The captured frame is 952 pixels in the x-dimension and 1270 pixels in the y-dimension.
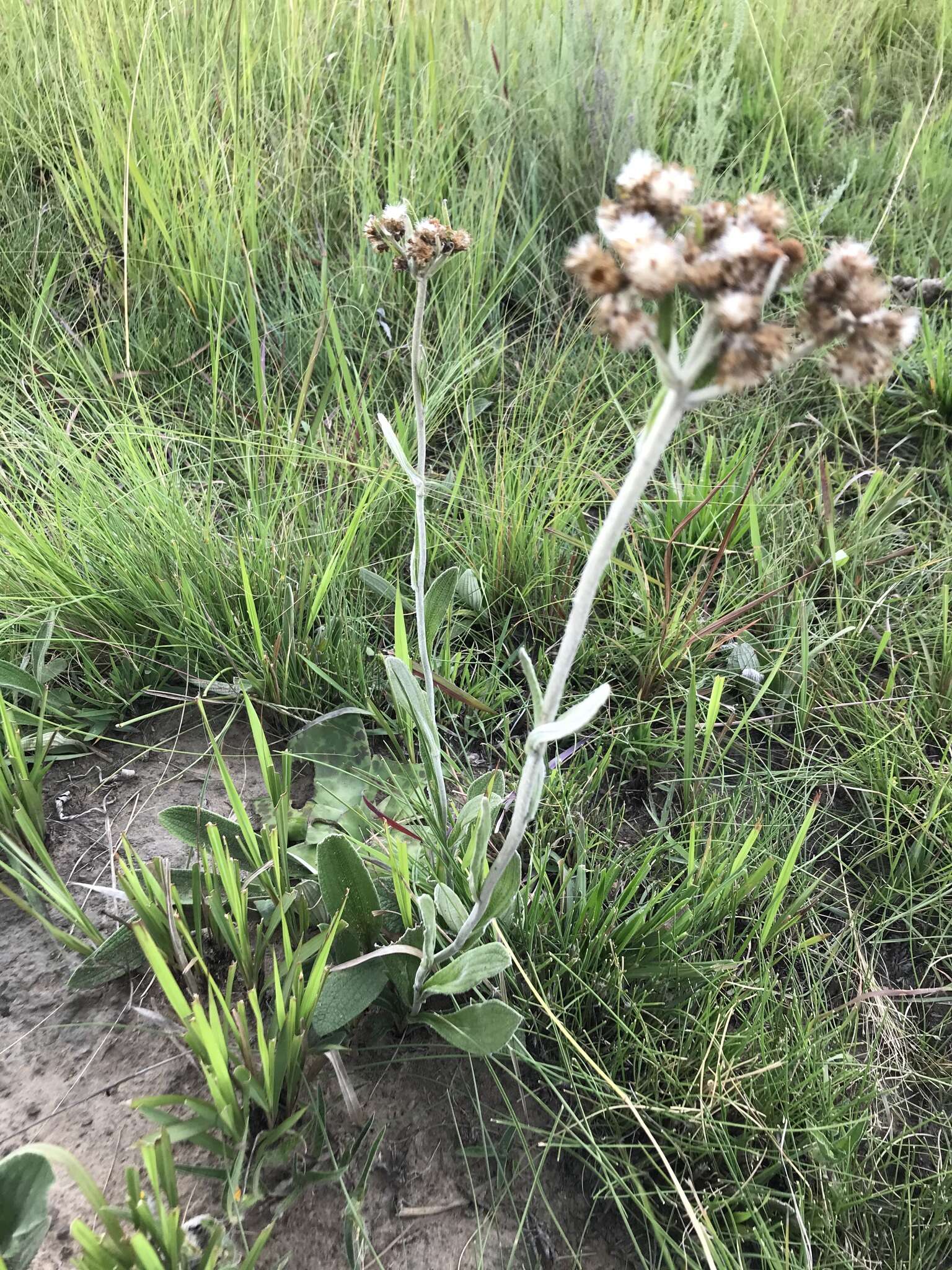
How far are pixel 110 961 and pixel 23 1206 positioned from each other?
285 mm

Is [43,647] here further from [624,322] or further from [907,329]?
[907,329]

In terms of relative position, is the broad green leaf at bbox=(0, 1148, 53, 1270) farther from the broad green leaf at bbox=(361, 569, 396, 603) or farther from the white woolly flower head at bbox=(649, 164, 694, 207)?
the white woolly flower head at bbox=(649, 164, 694, 207)

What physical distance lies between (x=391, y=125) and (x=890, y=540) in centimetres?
173

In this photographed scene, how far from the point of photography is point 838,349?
2.07 ft

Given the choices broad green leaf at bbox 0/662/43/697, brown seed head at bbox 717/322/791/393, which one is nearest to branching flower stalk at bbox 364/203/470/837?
brown seed head at bbox 717/322/791/393

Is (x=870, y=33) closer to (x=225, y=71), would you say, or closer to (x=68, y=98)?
(x=225, y=71)

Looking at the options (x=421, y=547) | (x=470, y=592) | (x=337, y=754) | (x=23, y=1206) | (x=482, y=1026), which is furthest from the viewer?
(x=470, y=592)

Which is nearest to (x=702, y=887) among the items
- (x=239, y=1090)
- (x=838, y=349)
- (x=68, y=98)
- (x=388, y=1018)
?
(x=388, y=1018)

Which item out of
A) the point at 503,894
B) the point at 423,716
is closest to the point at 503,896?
the point at 503,894

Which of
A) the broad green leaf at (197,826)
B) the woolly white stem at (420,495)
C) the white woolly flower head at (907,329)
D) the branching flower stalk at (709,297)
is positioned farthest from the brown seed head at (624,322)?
the broad green leaf at (197,826)

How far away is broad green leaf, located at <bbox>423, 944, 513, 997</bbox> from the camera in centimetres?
92

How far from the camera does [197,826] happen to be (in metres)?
1.13

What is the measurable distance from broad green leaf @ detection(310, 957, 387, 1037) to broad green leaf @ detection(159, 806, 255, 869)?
232 mm

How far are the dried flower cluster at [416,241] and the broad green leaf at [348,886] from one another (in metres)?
0.73
